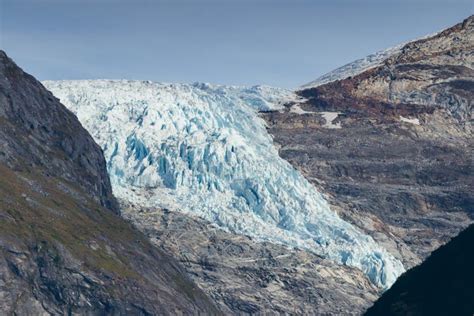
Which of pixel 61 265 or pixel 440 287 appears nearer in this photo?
pixel 440 287

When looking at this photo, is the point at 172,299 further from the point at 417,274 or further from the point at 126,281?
the point at 417,274

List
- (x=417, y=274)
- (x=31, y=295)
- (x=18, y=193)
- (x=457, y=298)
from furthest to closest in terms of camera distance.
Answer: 1. (x=18, y=193)
2. (x=31, y=295)
3. (x=417, y=274)
4. (x=457, y=298)

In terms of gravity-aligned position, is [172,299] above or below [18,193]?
below

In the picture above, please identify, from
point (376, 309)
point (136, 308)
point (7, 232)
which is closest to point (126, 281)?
point (136, 308)

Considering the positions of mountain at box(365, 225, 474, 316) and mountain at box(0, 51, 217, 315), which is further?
mountain at box(0, 51, 217, 315)

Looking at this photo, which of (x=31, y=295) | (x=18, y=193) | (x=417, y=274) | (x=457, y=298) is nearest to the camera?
(x=457, y=298)

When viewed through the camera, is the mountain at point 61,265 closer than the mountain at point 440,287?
No

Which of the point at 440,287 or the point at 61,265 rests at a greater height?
the point at 440,287

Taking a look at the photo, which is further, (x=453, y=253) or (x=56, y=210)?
(x=56, y=210)
